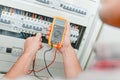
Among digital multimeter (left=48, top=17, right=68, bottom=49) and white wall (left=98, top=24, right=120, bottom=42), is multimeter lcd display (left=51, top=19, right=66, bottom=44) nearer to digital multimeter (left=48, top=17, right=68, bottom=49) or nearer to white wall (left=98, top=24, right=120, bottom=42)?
digital multimeter (left=48, top=17, right=68, bottom=49)

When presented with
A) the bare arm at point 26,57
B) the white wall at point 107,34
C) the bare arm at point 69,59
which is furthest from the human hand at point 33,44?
the white wall at point 107,34

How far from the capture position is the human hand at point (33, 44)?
1.19 meters

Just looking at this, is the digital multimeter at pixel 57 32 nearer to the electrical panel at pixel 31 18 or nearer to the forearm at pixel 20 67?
the electrical panel at pixel 31 18

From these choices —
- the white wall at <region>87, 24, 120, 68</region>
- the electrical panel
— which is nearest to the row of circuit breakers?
the electrical panel

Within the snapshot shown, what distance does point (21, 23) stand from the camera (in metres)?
1.18

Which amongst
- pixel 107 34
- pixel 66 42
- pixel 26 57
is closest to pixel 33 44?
pixel 26 57

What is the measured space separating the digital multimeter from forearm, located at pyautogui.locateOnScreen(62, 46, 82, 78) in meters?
0.07

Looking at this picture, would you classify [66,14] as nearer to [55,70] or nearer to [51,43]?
[51,43]

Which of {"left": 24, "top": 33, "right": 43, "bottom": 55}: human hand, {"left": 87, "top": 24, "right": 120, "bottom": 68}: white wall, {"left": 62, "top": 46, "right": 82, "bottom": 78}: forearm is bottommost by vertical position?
{"left": 62, "top": 46, "right": 82, "bottom": 78}: forearm

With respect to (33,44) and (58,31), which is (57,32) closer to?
(58,31)

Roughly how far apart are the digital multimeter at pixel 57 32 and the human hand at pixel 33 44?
0.20ft

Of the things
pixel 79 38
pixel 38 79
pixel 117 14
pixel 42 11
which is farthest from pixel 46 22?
pixel 117 14

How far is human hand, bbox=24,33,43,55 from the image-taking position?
1.19 m

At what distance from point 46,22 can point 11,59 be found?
290 mm
